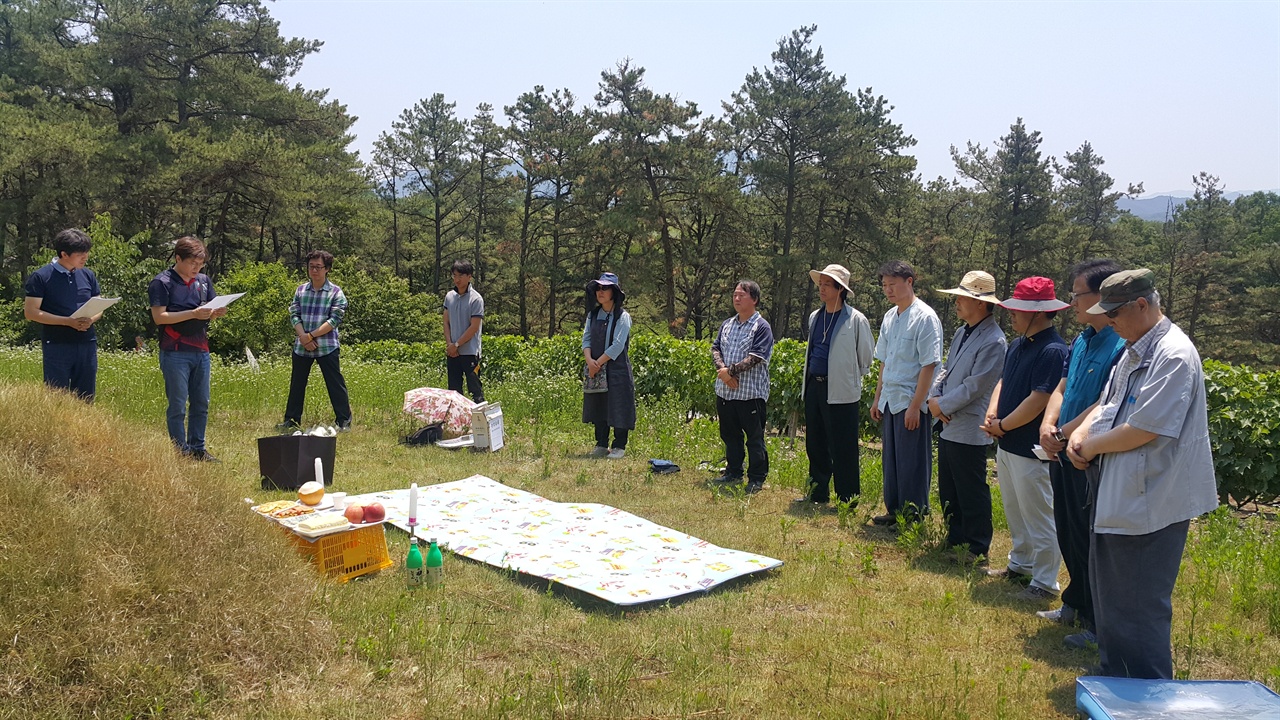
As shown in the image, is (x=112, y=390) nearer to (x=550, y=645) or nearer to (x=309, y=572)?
(x=309, y=572)

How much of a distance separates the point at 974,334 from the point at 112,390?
938 centimetres

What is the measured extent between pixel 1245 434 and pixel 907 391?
513 centimetres

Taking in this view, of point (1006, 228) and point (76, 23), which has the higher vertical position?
point (76, 23)

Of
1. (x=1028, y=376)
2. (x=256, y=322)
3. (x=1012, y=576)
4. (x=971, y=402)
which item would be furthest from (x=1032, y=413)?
(x=256, y=322)

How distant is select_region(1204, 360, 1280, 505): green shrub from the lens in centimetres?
833

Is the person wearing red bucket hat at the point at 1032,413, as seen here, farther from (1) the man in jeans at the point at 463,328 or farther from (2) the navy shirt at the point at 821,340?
(1) the man in jeans at the point at 463,328

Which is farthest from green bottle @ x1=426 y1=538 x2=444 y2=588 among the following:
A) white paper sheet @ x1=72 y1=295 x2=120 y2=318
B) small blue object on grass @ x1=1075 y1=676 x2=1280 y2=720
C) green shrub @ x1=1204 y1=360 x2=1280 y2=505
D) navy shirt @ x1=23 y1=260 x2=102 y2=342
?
green shrub @ x1=1204 y1=360 x2=1280 y2=505

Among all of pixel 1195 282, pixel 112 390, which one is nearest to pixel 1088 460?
pixel 112 390

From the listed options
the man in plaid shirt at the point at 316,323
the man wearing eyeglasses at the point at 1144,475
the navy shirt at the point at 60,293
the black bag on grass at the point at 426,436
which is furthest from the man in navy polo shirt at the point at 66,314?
the man wearing eyeglasses at the point at 1144,475

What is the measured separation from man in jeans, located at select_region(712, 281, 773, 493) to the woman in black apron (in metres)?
1.35

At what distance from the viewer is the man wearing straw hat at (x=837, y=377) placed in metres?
6.23

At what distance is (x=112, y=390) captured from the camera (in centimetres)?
955

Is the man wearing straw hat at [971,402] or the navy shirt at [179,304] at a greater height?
the navy shirt at [179,304]

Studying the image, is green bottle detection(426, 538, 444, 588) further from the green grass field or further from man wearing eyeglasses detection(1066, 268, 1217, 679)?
man wearing eyeglasses detection(1066, 268, 1217, 679)
